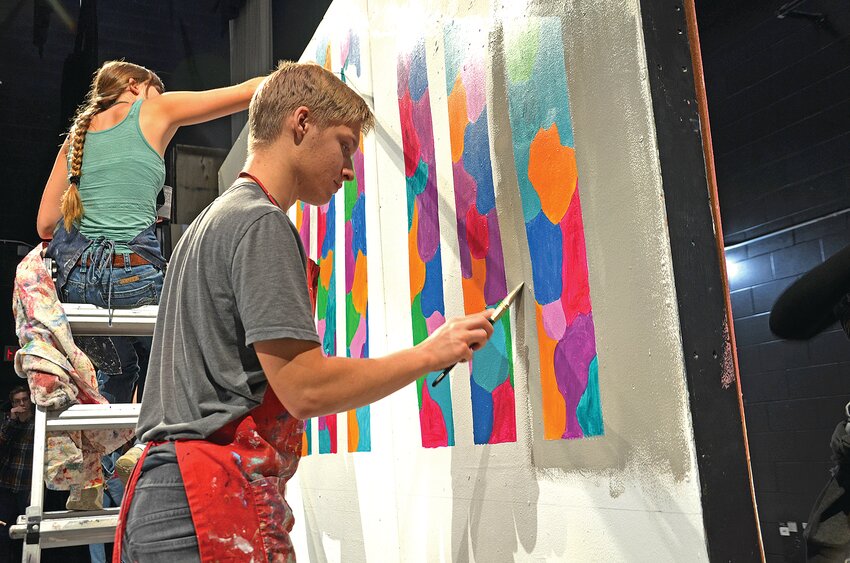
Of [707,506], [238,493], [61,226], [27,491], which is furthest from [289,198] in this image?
[27,491]

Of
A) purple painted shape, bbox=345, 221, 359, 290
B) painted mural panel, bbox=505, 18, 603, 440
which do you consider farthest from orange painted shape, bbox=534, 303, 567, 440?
purple painted shape, bbox=345, 221, 359, 290

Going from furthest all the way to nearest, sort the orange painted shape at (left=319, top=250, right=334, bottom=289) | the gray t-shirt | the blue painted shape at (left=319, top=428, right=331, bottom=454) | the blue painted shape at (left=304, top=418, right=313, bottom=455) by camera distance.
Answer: the blue painted shape at (left=304, top=418, right=313, bottom=455) < the orange painted shape at (left=319, top=250, right=334, bottom=289) < the blue painted shape at (left=319, top=428, right=331, bottom=454) < the gray t-shirt

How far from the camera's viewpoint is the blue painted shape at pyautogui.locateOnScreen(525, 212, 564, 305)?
1.39 metres

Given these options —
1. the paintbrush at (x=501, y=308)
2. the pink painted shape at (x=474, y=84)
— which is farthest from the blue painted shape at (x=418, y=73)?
the paintbrush at (x=501, y=308)

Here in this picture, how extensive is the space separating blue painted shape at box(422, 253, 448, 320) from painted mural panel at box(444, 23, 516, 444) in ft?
0.40

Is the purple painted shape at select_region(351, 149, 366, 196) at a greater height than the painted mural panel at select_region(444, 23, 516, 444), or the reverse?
the purple painted shape at select_region(351, 149, 366, 196)

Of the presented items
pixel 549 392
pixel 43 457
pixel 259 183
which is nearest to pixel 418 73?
Result: pixel 259 183

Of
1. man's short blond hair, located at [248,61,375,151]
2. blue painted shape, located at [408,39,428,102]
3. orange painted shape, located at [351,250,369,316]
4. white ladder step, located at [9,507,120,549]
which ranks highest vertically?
blue painted shape, located at [408,39,428,102]

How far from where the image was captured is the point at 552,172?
141cm

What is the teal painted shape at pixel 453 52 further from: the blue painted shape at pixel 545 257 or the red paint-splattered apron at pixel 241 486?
the red paint-splattered apron at pixel 241 486

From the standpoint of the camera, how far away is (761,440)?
5.95m

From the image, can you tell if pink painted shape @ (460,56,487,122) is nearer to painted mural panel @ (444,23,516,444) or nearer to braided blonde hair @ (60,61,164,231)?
painted mural panel @ (444,23,516,444)

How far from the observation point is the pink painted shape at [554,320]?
137 centimetres

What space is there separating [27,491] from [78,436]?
128 inches
